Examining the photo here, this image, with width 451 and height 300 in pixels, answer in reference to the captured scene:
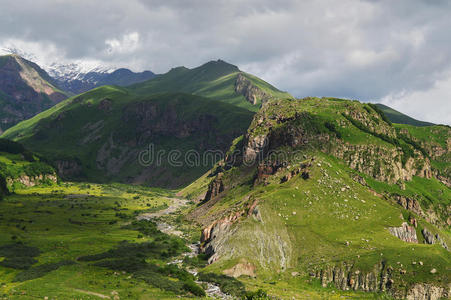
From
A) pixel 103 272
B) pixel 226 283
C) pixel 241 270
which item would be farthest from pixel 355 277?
pixel 103 272

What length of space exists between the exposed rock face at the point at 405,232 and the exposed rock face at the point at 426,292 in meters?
34.1

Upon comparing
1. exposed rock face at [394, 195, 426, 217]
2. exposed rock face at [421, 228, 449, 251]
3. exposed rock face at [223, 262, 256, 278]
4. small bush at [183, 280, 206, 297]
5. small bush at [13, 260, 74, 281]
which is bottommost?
small bush at [13, 260, 74, 281]

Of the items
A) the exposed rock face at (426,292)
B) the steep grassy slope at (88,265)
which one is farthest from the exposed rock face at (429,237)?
the steep grassy slope at (88,265)

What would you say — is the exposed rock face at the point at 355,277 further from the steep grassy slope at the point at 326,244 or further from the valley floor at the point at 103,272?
the valley floor at the point at 103,272

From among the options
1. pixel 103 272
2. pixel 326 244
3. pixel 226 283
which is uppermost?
pixel 326 244

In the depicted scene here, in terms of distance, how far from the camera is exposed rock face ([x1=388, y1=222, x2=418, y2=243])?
446ft

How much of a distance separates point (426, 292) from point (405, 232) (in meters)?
39.5

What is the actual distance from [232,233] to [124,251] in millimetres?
49702

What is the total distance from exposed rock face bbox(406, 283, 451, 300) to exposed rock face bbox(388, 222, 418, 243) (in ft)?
112

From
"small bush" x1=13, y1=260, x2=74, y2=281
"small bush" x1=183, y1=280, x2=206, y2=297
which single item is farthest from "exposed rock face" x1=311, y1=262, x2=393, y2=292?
"small bush" x1=13, y1=260, x2=74, y2=281

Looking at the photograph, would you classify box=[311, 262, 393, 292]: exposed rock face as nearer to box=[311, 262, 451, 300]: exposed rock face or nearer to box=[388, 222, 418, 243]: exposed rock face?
box=[311, 262, 451, 300]: exposed rock face

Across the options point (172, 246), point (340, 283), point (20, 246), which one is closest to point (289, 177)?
point (172, 246)

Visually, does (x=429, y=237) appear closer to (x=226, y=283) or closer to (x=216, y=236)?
(x=216, y=236)

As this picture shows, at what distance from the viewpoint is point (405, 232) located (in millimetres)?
138250
